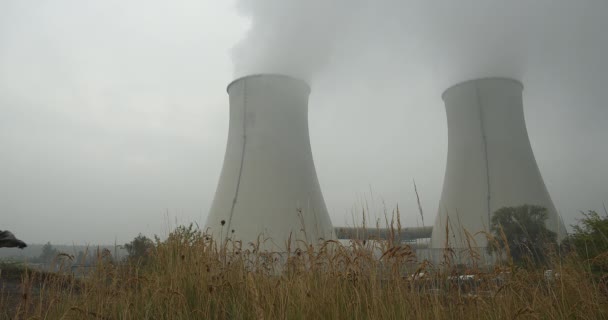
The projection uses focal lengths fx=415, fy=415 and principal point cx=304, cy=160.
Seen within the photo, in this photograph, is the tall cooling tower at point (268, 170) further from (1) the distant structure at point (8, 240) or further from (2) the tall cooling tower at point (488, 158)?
(1) the distant structure at point (8, 240)

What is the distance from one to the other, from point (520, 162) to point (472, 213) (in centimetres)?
142

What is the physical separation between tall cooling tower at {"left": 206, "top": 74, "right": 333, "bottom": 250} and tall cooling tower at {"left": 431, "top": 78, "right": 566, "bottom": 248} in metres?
2.95

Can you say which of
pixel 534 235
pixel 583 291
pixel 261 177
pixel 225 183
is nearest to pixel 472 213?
pixel 534 235

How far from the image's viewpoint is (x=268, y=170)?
291 inches

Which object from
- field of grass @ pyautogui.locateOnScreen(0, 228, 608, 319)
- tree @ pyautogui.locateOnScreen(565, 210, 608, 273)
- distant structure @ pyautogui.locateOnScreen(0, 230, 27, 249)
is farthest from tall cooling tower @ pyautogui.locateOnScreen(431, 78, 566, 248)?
distant structure @ pyautogui.locateOnScreen(0, 230, 27, 249)

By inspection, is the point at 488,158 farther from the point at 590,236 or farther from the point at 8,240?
the point at 8,240

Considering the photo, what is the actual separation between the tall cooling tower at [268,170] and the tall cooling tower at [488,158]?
295 cm

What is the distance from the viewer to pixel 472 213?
869 centimetres

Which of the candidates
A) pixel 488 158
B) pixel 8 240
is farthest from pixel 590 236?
pixel 8 240

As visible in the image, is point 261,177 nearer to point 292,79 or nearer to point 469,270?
point 292,79

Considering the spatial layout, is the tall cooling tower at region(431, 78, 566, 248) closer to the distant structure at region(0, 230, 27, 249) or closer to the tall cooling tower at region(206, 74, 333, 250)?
the tall cooling tower at region(206, 74, 333, 250)

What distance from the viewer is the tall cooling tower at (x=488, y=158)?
8.41 metres

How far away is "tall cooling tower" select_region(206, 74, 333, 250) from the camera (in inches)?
282

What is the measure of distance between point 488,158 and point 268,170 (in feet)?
14.6
